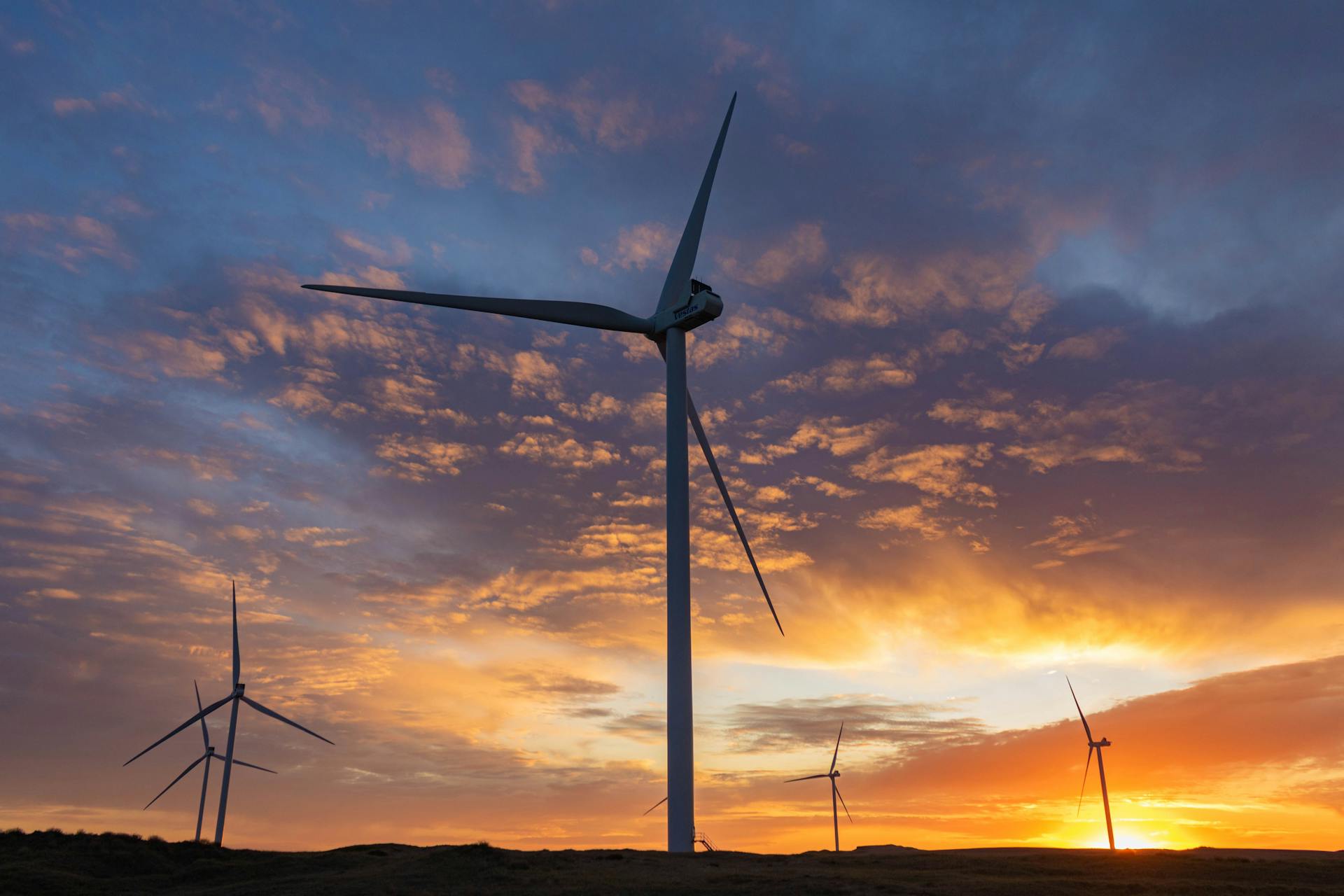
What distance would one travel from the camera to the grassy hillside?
58000mm

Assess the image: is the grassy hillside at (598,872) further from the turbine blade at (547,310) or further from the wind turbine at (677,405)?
the turbine blade at (547,310)

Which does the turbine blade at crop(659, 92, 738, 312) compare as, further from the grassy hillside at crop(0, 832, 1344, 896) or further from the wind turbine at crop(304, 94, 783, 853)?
the grassy hillside at crop(0, 832, 1344, 896)

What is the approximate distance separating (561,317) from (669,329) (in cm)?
917

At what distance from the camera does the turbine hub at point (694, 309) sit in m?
73.9

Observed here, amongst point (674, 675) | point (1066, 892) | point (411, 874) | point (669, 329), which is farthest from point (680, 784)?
point (669, 329)

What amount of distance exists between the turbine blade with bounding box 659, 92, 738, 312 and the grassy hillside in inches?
1635

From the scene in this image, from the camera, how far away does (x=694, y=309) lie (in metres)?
73.9

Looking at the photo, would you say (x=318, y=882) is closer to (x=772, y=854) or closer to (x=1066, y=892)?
(x=772, y=854)

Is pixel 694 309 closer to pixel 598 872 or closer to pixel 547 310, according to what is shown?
pixel 547 310

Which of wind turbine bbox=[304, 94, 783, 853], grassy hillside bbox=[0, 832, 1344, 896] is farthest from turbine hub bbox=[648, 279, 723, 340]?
grassy hillside bbox=[0, 832, 1344, 896]

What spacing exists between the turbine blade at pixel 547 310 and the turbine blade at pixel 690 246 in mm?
2920

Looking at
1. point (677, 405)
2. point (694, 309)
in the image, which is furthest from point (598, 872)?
point (694, 309)

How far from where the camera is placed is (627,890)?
54750 millimetres

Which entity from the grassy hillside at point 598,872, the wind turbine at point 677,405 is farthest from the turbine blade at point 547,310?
the grassy hillside at point 598,872
